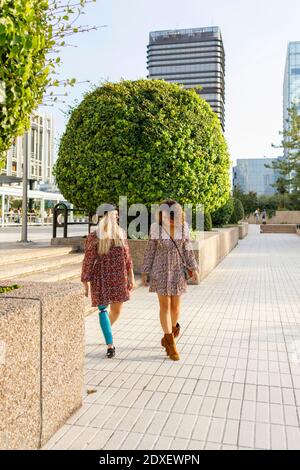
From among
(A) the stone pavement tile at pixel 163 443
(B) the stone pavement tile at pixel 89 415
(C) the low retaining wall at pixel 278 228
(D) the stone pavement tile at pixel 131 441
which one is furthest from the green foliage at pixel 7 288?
(C) the low retaining wall at pixel 278 228

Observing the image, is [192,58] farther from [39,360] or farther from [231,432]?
[39,360]

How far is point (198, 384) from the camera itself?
4.22 m

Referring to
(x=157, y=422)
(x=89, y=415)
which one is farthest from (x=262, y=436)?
(x=89, y=415)

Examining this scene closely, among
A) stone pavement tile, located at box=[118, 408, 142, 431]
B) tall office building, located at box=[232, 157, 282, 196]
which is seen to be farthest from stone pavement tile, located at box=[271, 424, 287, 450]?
tall office building, located at box=[232, 157, 282, 196]

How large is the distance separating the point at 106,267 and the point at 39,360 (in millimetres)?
2128

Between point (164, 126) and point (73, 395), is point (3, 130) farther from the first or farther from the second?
point (164, 126)

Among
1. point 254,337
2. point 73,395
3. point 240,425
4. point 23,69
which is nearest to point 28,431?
point 73,395

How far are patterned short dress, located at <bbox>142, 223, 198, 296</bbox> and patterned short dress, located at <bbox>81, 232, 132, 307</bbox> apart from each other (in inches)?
12.9

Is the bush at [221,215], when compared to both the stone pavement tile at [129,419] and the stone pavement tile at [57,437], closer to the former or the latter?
the stone pavement tile at [129,419]

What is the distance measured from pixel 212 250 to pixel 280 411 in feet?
30.4

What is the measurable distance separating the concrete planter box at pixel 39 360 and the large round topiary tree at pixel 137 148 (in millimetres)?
6828

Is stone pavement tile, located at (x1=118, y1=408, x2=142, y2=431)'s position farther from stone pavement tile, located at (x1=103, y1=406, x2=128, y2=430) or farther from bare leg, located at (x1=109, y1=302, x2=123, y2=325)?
bare leg, located at (x1=109, y1=302, x2=123, y2=325)

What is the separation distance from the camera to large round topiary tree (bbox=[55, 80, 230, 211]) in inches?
403

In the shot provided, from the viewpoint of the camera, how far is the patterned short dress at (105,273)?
500 centimetres
